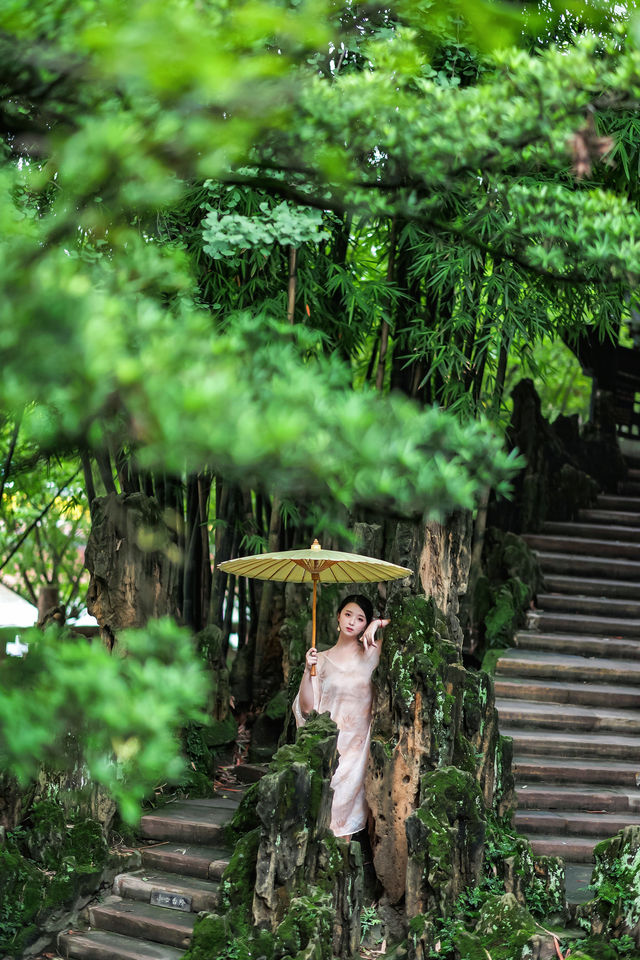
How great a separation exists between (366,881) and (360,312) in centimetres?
372

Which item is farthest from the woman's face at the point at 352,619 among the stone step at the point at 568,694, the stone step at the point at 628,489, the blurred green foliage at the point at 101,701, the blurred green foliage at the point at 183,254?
the stone step at the point at 628,489

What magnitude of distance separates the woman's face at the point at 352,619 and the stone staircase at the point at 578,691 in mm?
1825

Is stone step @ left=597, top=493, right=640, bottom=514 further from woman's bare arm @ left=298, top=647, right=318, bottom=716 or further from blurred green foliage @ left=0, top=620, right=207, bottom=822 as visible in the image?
blurred green foliage @ left=0, top=620, right=207, bottom=822

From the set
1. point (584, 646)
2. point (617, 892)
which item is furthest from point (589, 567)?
point (617, 892)

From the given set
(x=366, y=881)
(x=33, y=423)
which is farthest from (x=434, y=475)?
(x=366, y=881)

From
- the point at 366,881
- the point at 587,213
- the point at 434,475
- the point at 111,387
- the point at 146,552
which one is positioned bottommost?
the point at 366,881

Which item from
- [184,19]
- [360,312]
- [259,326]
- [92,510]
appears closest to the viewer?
[184,19]

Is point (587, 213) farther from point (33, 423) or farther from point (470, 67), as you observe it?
point (470, 67)

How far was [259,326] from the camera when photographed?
232 cm

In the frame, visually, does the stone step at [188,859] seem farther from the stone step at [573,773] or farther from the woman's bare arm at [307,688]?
the stone step at [573,773]

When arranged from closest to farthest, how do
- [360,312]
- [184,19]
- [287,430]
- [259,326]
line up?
[287,430] < [184,19] < [259,326] < [360,312]

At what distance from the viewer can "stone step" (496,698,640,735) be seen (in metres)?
7.29

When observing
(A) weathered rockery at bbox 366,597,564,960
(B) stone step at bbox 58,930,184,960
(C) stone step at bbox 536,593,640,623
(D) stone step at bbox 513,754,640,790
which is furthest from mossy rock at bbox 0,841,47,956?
(C) stone step at bbox 536,593,640,623

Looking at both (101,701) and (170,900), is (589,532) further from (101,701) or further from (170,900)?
(101,701)
